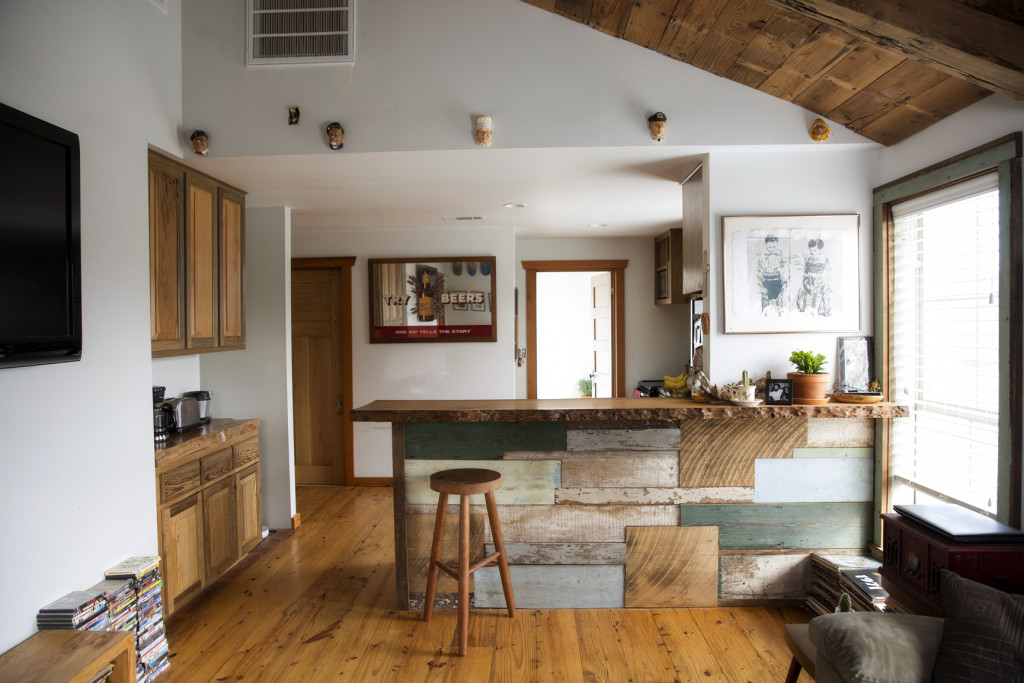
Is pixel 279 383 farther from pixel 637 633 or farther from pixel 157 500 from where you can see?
pixel 637 633

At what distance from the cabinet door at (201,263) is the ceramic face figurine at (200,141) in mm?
224

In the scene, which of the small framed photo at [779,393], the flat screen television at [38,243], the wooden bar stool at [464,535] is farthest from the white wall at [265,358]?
the small framed photo at [779,393]

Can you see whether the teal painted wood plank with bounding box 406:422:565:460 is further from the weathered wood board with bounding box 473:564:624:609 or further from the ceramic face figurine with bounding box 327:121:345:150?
the ceramic face figurine with bounding box 327:121:345:150

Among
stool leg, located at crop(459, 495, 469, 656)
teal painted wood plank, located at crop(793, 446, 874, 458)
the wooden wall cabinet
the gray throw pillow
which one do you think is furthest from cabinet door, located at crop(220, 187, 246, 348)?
the gray throw pillow

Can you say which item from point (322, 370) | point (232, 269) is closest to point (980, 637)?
point (232, 269)

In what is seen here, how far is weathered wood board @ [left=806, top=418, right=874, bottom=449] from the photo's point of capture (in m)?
2.97

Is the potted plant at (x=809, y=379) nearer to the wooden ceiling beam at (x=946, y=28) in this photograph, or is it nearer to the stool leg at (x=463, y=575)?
the wooden ceiling beam at (x=946, y=28)

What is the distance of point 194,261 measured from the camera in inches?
128

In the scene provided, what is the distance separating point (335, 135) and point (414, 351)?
2646mm

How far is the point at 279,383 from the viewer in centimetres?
412

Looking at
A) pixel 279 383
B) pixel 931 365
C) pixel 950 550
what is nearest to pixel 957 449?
pixel 931 365

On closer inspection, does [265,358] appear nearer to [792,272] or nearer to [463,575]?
[463,575]

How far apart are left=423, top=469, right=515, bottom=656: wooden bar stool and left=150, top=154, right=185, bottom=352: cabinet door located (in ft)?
4.89

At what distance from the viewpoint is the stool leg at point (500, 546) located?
2.80 meters
